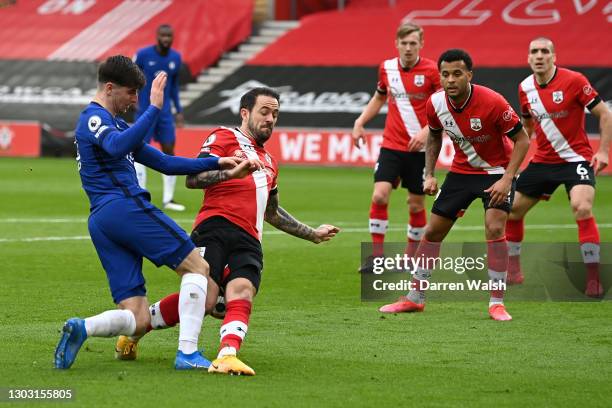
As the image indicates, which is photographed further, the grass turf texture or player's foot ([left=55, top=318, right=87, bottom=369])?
player's foot ([left=55, top=318, right=87, bottom=369])

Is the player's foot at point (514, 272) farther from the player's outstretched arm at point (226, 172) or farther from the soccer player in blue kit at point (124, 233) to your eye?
the soccer player in blue kit at point (124, 233)

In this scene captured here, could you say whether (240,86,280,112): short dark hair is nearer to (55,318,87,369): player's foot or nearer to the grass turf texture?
the grass turf texture

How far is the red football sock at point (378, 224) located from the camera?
12570mm

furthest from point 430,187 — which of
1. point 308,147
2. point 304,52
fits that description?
point 304,52

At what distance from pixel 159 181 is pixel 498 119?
15.5 meters

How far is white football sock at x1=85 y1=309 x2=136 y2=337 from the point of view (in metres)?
7.02

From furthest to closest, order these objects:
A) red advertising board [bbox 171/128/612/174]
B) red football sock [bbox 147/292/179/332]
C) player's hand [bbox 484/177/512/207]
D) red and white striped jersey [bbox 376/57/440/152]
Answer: red advertising board [bbox 171/128/612/174] < red and white striped jersey [bbox 376/57/440/152] < player's hand [bbox 484/177/512/207] < red football sock [bbox 147/292/179/332]

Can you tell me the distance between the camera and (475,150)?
9.99 metres

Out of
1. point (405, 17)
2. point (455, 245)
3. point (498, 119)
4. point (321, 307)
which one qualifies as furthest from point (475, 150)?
point (405, 17)

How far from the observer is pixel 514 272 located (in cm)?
1175

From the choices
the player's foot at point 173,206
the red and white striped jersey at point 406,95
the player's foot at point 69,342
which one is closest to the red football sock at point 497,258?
the red and white striped jersey at point 406,95

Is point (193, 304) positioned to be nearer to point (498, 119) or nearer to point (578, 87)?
point (498, 119)

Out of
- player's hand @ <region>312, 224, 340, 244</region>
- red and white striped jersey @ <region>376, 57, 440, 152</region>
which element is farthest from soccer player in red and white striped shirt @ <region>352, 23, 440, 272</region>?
player's hand @ <region>312, 224, 340, 244</region>

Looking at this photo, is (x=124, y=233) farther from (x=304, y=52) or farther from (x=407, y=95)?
(x=304, y=52)
